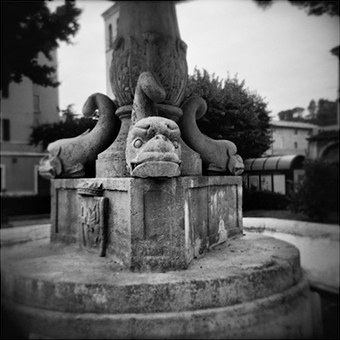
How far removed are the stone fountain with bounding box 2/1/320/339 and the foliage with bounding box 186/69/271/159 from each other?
243mm

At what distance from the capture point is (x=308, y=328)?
2.27m

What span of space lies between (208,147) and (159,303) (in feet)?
5.49

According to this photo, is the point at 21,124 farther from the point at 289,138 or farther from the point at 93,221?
the point at 289,138

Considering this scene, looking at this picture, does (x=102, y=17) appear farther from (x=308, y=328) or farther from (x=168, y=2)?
(x=308, y=328)

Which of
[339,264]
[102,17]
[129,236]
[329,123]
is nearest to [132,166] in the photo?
[129,236]

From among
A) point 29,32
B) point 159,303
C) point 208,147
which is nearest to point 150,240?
point 159,303

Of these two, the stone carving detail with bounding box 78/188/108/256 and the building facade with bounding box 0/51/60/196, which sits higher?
A: the building facade with bounding box 0/51/60/196

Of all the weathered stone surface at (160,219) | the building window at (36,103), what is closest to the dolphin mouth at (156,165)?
the weathered stone surface at (160,219)

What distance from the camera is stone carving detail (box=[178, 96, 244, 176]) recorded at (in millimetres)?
3293

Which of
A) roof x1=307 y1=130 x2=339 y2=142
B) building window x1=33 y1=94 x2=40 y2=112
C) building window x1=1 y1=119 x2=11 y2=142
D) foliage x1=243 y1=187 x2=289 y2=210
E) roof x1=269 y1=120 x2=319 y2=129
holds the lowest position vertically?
foliage x1=243 y1=187 x2=289 y2=210

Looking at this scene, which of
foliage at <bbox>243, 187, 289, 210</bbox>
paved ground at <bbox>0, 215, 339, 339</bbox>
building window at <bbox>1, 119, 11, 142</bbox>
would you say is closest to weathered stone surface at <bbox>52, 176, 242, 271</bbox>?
foliage at <bbox>243, 187, 289, 210</bbox>

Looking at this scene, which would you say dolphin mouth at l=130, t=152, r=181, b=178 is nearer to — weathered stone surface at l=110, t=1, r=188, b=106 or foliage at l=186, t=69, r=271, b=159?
foliage at l=186, t=69, r=271, b=159

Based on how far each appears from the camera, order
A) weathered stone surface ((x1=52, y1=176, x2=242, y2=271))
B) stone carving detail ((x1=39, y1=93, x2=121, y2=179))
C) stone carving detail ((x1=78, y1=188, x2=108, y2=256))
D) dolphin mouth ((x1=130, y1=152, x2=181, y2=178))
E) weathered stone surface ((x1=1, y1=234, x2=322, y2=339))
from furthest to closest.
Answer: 1. stone carving detail ((x1=39, y1=93, x2=121, y2=179))
2. stone carving detail ((x1=78, y1=188, x2=108, y2=256))
3. weathered stone surface ((x1=52, y1=176, x2=242, y2=271))
4. dolphin mouth ((x1=130, y1=152, x2=181, y2=178))
5. weathered stone surface ((x1=1, y1=234, x2=322, y2=339))

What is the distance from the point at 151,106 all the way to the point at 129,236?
3.76 feet
